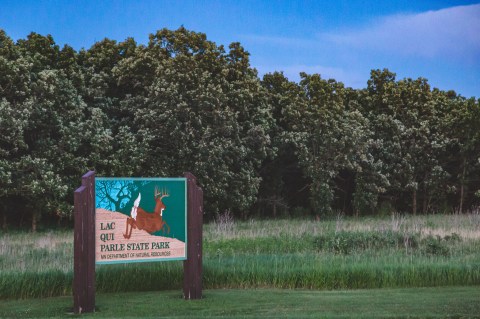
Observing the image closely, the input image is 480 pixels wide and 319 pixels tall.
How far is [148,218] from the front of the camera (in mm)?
11344

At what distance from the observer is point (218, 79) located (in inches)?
1471

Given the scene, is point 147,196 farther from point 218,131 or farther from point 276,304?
point 218,131

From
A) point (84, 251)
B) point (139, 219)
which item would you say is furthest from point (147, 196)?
point (84, 251)

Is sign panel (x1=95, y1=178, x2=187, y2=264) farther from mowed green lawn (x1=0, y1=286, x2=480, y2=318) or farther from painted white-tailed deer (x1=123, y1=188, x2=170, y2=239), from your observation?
mowed green lawn (x1=0, y1=286, x2=480, y2=318)

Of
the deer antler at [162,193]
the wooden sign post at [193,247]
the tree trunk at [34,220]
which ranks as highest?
the deer antler at [162,193]

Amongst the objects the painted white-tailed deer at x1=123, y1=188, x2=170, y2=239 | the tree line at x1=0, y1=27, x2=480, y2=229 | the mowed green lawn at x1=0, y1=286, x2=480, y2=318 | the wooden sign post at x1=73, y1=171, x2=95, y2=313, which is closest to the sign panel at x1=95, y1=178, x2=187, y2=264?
the painted white-tailed deer at x1=123, y1=188, x2=170, y2=239

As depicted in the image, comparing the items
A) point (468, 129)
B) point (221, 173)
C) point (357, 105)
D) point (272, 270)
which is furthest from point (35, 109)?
point (468, 129)

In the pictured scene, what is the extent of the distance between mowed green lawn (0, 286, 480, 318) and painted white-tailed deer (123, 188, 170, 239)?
3.91 feet

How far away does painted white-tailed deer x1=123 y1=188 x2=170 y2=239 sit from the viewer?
1116 cm

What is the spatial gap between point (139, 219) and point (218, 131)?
82.0 feet

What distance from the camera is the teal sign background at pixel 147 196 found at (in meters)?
10.9

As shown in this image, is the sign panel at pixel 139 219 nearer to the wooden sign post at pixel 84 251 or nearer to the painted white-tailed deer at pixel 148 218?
the painted white-tailed deer at pixel 148 218

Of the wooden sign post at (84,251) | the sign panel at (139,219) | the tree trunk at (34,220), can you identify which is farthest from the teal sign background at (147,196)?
the tree trunk at (34,220)

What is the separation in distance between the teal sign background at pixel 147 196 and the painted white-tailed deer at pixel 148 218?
6 centimetres
